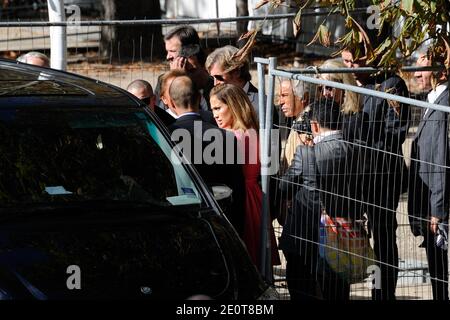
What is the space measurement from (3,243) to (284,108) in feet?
8.33

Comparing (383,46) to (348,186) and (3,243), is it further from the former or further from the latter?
(3,243)

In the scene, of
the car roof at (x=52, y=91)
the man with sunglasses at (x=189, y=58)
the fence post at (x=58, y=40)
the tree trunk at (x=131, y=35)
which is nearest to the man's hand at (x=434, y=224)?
the car roof at (x=52, y=91)

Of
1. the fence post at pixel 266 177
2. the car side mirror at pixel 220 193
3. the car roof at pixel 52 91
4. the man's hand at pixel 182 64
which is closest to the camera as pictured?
the car roof at pixel 52 91

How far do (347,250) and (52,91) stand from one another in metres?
2.04

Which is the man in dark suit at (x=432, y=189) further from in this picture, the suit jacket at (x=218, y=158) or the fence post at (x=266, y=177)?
the suit jacket at (x=218, y=158)

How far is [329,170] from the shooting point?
20.6ft

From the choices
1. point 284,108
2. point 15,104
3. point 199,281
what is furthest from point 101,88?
point 199,281

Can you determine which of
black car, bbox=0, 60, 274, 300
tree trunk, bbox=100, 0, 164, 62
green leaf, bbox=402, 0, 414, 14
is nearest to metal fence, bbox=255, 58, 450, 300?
green leaf, bbox=402, 0, 414, 14

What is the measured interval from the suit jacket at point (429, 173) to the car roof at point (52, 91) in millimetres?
1834

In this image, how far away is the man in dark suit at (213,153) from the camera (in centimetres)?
651

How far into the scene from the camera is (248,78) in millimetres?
7953

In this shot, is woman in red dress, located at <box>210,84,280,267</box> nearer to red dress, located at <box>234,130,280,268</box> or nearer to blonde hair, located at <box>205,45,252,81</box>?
red dress, located at <box>234,130,280,268</box>

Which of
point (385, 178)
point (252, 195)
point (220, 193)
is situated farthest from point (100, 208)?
point (385, 178)

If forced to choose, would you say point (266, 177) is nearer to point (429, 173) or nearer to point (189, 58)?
point (429, 173)
